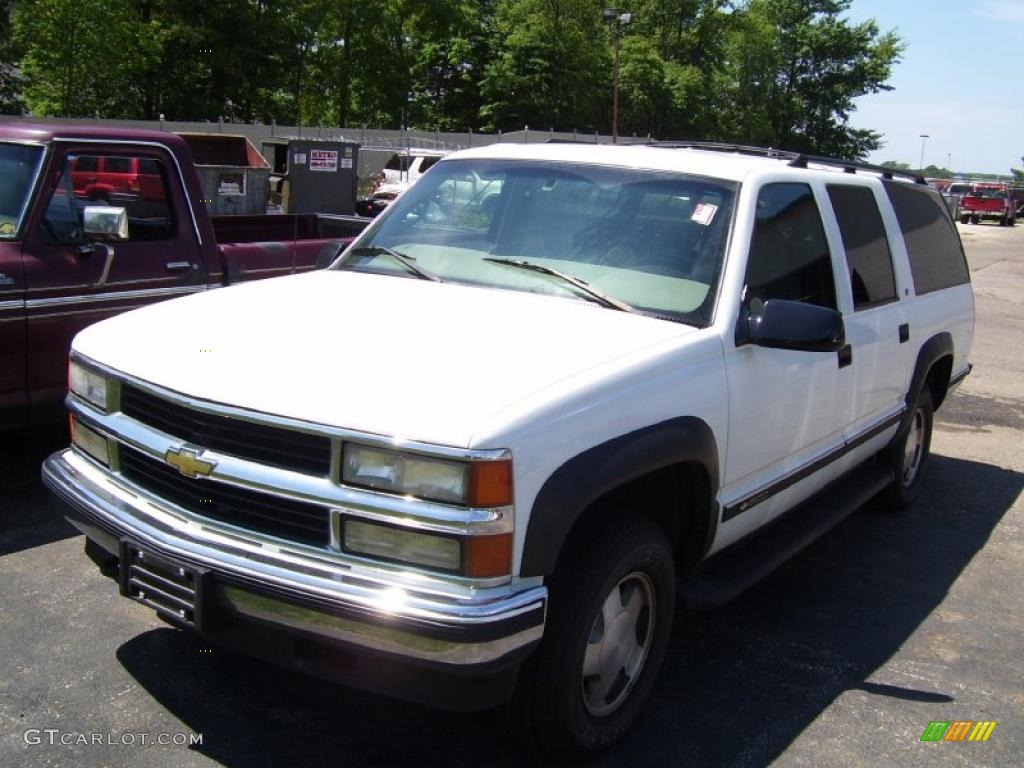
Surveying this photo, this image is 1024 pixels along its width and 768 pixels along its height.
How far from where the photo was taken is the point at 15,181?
525 centimetres

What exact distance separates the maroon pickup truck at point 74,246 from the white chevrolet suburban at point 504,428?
4.31 ft

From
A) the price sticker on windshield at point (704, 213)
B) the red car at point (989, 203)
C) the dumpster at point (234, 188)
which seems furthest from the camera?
the red car at point (989, 203)

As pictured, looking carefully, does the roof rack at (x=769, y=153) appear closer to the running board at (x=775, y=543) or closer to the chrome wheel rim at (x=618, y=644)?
the running board at (x=775, y=543)

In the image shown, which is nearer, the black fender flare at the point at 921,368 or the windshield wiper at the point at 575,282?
the windshield wiper at the point at 575,282

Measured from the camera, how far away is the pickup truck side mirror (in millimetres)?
3508

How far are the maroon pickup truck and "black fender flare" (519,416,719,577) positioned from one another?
2.21m

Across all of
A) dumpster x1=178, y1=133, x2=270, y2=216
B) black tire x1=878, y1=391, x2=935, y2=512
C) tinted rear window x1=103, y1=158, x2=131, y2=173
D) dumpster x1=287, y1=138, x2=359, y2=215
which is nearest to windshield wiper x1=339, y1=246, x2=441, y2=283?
tinted rear window x1=103, y1=158, x2=131, y2=173

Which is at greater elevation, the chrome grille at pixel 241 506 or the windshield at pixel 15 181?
the windshield at pixel 15 181

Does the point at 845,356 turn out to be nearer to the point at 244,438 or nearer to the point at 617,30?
the point at 244,438

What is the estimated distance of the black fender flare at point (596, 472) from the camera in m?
2.69

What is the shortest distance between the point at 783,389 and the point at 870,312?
112cm

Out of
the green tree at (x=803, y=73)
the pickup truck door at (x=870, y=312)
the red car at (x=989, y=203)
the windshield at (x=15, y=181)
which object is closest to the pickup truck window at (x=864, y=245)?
the pickup truck door at (x=870, y=312)

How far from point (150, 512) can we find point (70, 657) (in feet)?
3.20

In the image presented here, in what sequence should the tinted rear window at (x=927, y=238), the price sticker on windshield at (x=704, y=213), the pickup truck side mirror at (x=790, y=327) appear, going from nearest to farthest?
the pickup truck side mirror at (x=790, y=327)
the price sticker on windshield at (x=704, y=213)
the tinted rear window at (x=927, y=238)
